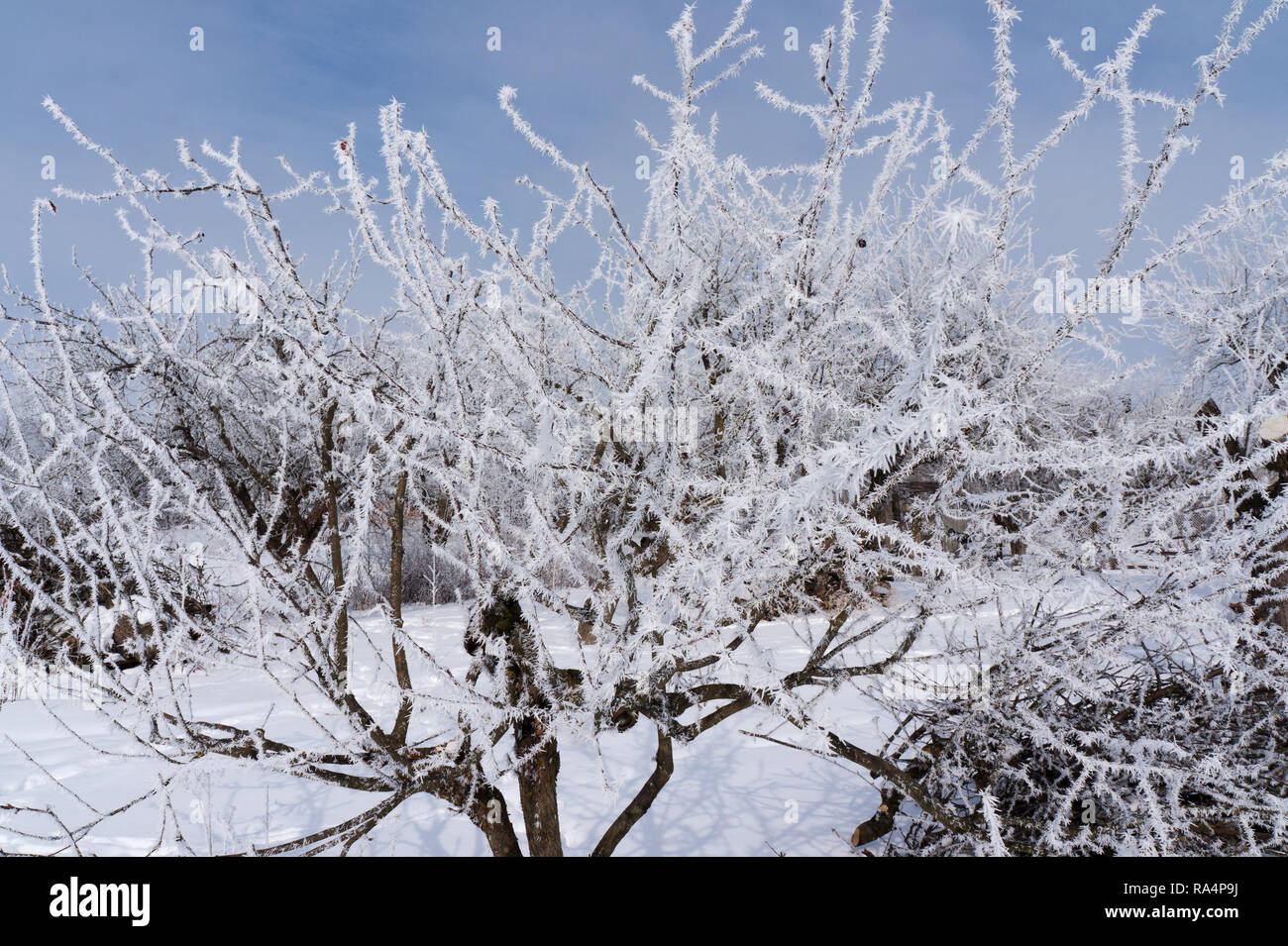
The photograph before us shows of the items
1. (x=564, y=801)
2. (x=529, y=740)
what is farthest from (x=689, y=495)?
(x=564, y=801)

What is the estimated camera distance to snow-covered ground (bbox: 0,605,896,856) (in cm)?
392

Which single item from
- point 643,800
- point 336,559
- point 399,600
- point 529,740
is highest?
point 336,559

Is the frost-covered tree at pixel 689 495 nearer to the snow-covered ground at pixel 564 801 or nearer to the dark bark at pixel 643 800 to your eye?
the dark bark at pixel 643 800

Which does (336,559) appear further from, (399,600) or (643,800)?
(643,800)

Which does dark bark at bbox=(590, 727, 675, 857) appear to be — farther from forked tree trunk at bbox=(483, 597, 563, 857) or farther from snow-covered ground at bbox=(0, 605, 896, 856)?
snow-covered ground at bbox=(0, 605, 896, 856)

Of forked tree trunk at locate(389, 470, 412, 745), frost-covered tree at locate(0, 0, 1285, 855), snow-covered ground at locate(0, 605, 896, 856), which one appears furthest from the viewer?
snow-covered ground at locate(0, 605, 896, 856)

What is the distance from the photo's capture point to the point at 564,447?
1.93 metres

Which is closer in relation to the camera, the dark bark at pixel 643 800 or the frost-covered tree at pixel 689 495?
the frost-covered tree at pixel 689 495

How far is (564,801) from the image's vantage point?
14.8ft

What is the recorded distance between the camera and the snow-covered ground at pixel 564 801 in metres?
3.92

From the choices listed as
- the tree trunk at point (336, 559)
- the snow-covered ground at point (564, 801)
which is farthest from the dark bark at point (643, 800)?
the tree trunk at point (336, 559)

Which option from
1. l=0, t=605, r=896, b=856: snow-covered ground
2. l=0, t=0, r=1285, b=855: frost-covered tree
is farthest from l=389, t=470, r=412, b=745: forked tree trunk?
l=0, t=605, r=896, b=856: snow-covered ground
